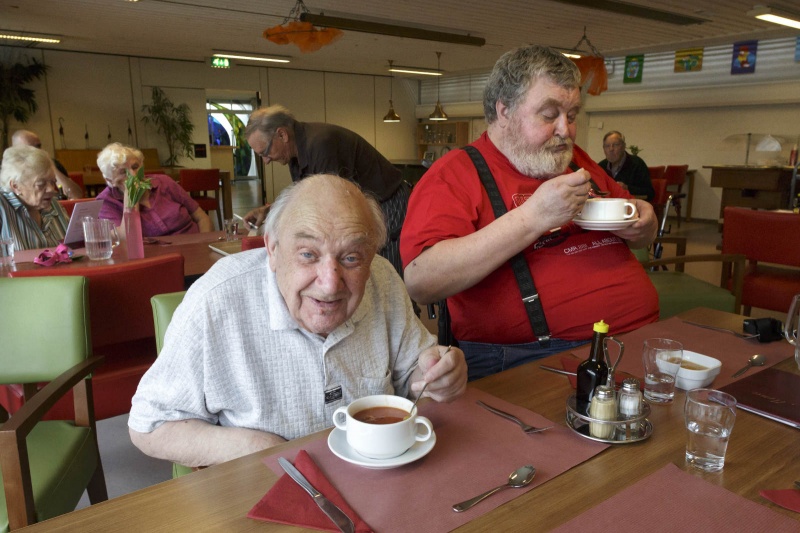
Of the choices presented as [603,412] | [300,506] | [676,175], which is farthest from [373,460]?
[676,175]

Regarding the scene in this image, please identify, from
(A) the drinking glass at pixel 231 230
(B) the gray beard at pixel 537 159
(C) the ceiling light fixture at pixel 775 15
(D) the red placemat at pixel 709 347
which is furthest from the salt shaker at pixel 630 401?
(C) the ceiling light fixture at pixel 775 15

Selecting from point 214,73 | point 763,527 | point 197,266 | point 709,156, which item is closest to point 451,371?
point 763,527

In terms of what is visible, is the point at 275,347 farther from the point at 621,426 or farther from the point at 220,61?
the point at 220,61

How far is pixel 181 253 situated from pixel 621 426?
2.77m

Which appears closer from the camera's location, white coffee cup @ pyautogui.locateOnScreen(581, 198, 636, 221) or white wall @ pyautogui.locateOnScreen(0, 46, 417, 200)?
white coffee cup @ pyautogui.locateOnScreen(581, 198, 636, 221)

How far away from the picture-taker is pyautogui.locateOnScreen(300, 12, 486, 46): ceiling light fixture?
21.8 ft

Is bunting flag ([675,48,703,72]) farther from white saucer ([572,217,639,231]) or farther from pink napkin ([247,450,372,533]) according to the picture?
pink napkin ([247,450,372,533])

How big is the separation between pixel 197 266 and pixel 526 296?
6.09ft

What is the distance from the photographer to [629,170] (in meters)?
6.78

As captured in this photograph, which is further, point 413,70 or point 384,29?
point 413,70

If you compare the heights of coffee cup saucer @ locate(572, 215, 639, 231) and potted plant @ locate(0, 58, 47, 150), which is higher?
potted plant @ locate(0, 58, 47, 150)

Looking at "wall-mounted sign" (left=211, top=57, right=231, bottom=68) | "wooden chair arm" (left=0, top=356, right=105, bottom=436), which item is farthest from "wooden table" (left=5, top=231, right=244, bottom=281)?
"wall-mounted sign" (left=211, top=57, right=231, bottom=68)

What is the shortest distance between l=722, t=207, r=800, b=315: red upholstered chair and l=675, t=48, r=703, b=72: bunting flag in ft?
25.9

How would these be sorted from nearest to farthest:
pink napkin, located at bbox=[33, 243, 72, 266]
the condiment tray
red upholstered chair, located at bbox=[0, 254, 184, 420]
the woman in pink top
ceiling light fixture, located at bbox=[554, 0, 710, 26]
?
the condiment tray, red upholstered chair, located at bbox=[0, 254, 184, 420], pink napkin, located at bbox=[33, 243, 72, 266], the woman in pink top, ceiling light fixture, located at bbox=[554, 0, 710, 26]
